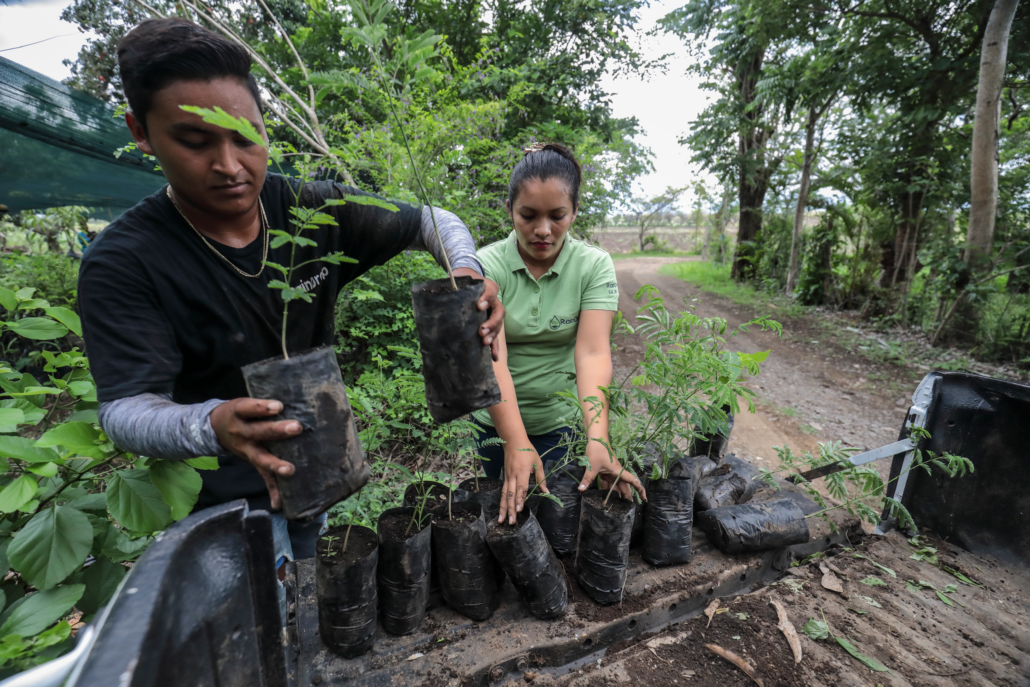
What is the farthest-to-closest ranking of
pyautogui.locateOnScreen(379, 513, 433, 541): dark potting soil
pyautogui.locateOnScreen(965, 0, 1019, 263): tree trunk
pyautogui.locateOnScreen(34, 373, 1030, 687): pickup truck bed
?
pyautogui.locateOnScreen(965, 0, 1019, 263): tree trunk < pyautogui.locateOnScreen(379, 513, 433, 541): dark potting soil < pyautogui.locateOnScreen(34, 373, 1030, 687): pickup truck bed

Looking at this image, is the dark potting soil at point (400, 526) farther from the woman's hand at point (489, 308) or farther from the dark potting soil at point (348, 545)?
the woman's hand at point (489, 308)

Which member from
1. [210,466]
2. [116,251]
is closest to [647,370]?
[210,466]

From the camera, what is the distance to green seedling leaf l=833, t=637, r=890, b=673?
4.84 feet

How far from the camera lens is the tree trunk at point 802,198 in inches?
405

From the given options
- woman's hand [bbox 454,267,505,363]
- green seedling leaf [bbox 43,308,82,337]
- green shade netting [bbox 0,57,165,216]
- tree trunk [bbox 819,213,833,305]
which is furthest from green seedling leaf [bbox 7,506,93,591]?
tree trunk [bbox 819,213,833,305]

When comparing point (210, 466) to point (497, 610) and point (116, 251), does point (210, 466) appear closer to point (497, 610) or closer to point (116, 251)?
point (116, 251)

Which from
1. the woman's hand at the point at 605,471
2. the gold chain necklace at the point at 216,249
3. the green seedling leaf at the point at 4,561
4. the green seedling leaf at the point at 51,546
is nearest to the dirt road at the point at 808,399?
the woman's hand at the point at 605,471

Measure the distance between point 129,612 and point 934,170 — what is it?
9962 millimetres

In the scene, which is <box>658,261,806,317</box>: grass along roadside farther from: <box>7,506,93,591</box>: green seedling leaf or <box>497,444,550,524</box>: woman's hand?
<box>7,506,93,591</box>: green seedling leaf

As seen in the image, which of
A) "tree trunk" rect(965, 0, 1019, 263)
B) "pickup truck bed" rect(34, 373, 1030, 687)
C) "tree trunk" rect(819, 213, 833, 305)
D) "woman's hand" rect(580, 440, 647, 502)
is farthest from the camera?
"tree trunk" rect(819, 213, 833, 305)

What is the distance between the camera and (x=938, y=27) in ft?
21.0

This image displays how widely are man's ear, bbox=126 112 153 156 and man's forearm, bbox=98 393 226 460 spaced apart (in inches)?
25.3

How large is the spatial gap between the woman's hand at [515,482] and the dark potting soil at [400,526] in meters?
0.27

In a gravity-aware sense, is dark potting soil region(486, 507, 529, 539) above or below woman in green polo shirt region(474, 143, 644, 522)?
below
